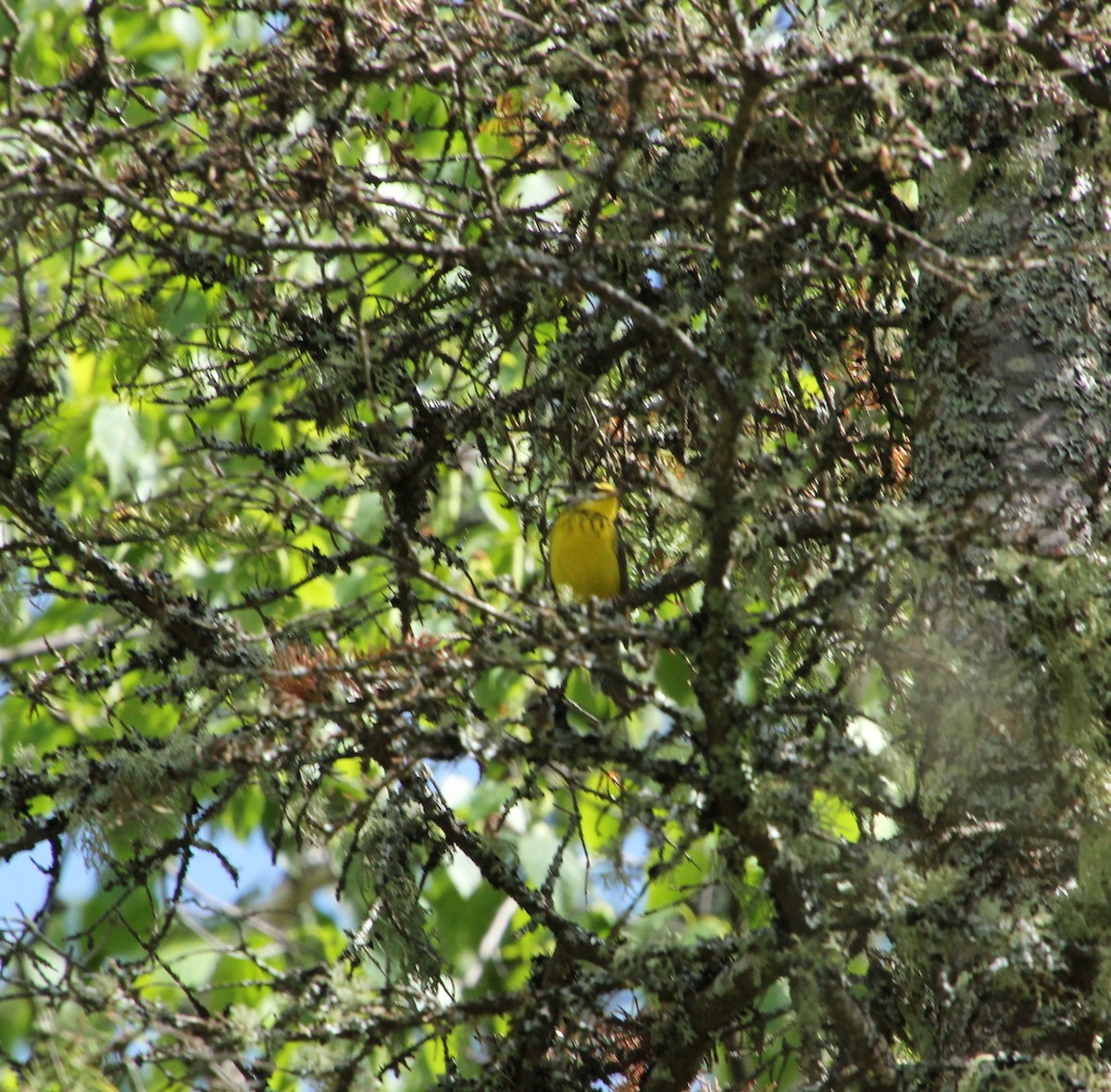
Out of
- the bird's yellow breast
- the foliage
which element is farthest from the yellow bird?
A: the foliage

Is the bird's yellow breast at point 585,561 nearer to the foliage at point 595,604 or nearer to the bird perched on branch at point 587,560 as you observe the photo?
the bird perched on branch at point 587,560

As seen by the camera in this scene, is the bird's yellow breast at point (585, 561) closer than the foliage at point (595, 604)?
No

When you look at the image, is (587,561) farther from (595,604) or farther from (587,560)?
(595,604)

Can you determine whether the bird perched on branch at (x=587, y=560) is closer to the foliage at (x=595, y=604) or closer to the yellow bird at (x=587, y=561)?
the yellow bird at (x=587, y=561)

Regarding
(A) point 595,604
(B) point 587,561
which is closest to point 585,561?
(B) point 587,561

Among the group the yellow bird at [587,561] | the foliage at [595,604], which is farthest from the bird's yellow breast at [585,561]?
the foliage at [595,604]

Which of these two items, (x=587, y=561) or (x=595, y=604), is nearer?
(x=595, y=604)

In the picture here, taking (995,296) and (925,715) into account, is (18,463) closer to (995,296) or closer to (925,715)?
(925,715)

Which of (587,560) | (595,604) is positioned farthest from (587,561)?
(595,604)

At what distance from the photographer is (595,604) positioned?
6.62 feet

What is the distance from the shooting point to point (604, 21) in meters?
2.83

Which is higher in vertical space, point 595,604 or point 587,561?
point 587,561

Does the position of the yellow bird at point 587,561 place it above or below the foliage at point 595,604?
above

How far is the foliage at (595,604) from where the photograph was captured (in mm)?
2066
